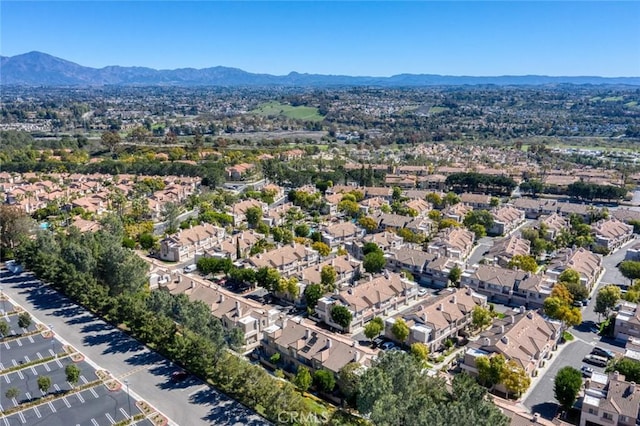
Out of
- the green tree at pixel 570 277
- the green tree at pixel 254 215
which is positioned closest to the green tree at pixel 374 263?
the green tree at pixel 570 277

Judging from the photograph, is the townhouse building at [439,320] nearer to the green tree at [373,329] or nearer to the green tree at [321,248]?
the green tree at [373,329]

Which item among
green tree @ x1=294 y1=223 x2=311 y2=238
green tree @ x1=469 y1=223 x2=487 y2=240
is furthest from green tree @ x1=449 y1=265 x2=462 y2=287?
green tree @ x1=294 y1=223 x2=311 y2=238

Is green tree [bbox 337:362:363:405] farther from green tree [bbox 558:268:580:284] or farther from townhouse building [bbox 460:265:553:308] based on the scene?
green tree [bbox 558:268:580:284]

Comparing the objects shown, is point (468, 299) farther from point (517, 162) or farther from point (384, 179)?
point (517, 162)

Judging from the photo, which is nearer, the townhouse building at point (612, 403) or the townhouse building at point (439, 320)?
the townhouse building at point (612, 403)

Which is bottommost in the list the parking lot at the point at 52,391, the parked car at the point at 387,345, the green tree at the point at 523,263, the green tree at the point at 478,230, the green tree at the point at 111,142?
the parked car at the point at 387,345

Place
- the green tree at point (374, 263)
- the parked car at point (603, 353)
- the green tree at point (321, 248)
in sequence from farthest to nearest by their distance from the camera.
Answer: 1. the green tree at point (321, 248)
2. the green tree at point (374, 263)
3. the parked car at point (603, 353)

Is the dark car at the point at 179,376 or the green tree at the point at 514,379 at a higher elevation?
the green tree at the point at 514,379
